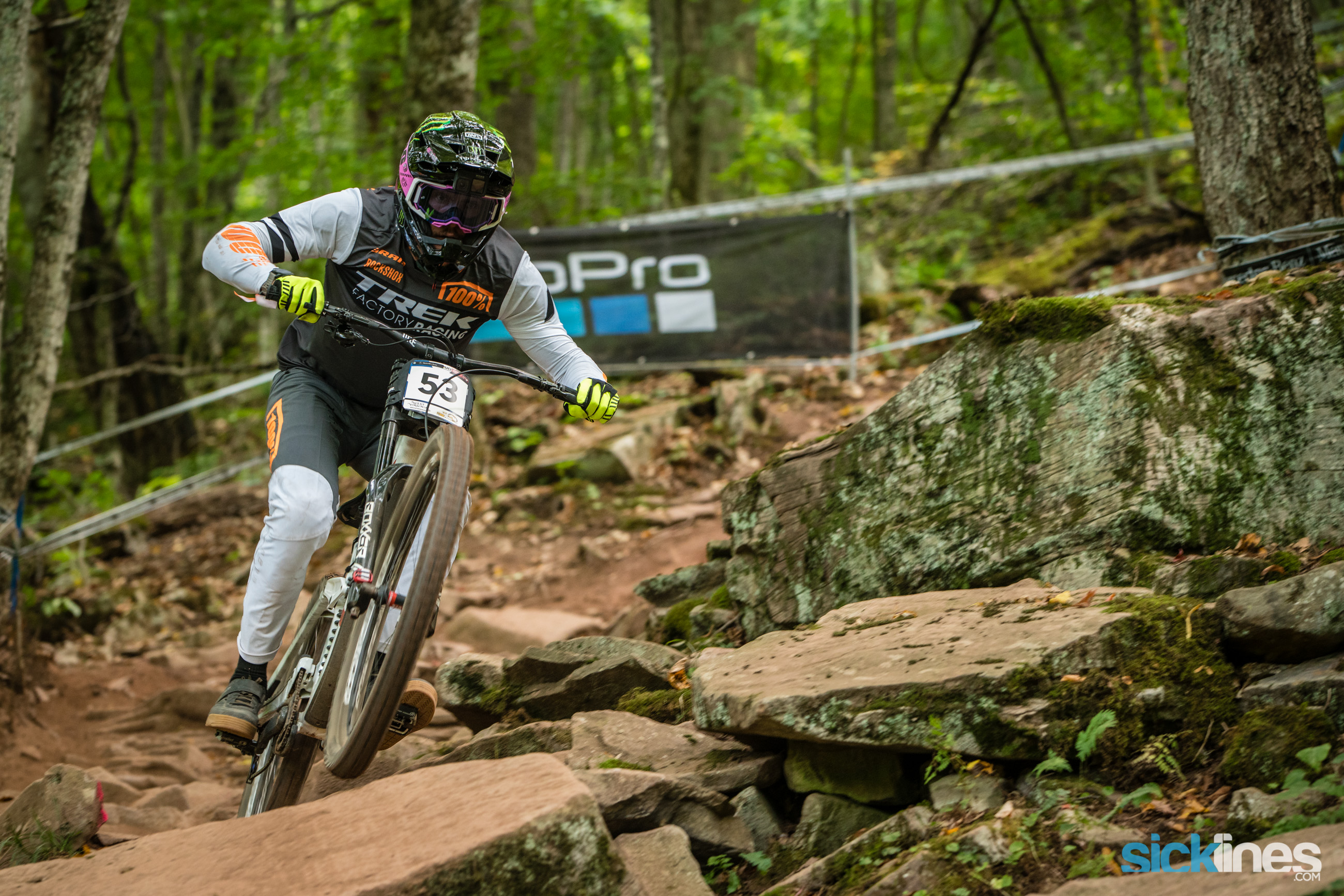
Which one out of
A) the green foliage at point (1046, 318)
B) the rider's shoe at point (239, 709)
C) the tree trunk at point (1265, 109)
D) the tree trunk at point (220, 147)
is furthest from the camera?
the tree trunk at point (220, 147)

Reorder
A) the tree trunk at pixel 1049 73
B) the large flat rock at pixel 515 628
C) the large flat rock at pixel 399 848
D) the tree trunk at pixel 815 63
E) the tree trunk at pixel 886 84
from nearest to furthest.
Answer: the large flat rock at pixel 399 848
the large flat rock at pixel 515 628
the tree trunk at pixel 1049 73
the tree trunk at pixel 886 84
the tree trunk at pixel 815 63

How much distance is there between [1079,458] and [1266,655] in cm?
94

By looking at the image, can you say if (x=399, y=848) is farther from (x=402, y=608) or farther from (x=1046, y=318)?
(x=1046, y=318)

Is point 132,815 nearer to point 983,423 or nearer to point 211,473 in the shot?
point 983,423

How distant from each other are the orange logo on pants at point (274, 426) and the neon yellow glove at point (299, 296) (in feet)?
1.53

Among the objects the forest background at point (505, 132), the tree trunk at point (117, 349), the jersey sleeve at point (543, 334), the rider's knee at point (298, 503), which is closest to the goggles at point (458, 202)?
the jersey sleeve at point (543, 334)

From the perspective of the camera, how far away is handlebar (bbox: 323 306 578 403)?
3.21m

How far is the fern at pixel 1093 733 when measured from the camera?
2.63 metres

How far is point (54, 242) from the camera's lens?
20.1 ft

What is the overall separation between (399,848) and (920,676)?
4.92ft

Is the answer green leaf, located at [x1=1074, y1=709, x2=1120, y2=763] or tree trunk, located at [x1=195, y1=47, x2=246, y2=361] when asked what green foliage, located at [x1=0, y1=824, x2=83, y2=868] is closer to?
green leaf, located at [x1=1074, y1=709, x2=1120, y2=763]

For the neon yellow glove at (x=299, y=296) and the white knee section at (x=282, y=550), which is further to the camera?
the white knee section at (x=282, y=550)

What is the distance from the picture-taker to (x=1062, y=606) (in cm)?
315

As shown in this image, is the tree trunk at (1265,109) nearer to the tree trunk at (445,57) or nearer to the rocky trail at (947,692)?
the rocky trail at (947,692)
